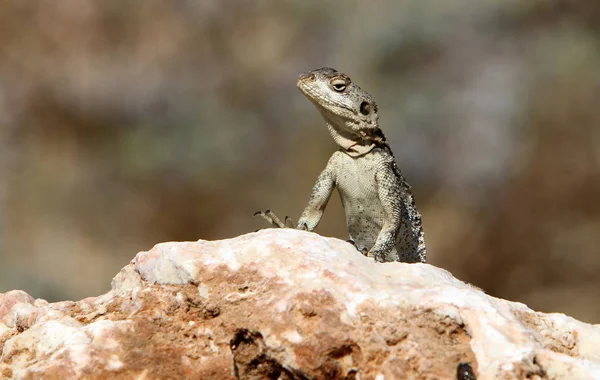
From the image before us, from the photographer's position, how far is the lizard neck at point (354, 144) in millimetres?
4145

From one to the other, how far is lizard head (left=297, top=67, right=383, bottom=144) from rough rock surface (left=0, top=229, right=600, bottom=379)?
4.20ft

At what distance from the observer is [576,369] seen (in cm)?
240

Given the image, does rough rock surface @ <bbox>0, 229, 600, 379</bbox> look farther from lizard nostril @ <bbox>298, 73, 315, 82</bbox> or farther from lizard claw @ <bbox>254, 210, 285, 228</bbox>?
lizard nostril @ <bbox>298, 73, 315, 82</bbox>

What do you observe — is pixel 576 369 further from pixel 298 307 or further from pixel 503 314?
pixel 298 307

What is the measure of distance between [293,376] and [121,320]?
1.98 ft

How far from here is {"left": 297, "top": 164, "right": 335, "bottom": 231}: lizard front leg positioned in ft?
13.4

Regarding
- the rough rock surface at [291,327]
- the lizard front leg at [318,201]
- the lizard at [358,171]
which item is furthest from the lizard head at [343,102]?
the rough rock surface at [291,327]

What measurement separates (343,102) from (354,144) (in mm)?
231

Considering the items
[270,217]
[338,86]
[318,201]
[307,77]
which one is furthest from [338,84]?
[270,217]

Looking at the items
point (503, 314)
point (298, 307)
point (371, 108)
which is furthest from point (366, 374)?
point (371, 108)

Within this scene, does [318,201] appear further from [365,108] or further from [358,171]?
[365,108]

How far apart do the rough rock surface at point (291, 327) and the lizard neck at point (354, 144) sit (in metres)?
1.31

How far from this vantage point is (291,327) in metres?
2.48

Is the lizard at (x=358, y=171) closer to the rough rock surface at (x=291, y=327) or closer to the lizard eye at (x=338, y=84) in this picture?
the lizard eye at (x=338, y=84)
